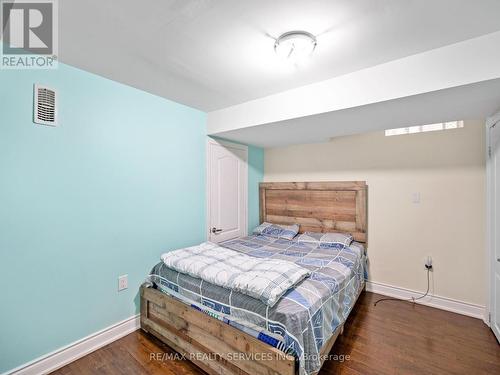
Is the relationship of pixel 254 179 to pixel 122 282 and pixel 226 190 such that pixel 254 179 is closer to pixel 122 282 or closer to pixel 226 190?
pixel 226 190

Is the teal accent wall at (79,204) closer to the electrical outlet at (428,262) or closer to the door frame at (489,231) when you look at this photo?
the electrical outlet at (428,262)

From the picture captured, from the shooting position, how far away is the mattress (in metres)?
1.34

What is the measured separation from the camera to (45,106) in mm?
1664

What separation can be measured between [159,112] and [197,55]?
954mm

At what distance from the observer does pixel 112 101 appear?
203cm

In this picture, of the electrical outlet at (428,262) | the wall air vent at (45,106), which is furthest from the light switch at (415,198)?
the wall air vent at (45,106)

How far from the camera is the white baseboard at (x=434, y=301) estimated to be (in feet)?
7.69

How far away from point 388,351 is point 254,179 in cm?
268

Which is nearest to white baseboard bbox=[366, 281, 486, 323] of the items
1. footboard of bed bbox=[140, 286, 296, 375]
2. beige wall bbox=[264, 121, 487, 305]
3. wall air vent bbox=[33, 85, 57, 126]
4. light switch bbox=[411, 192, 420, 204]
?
beige wall bbox=[264, 121, 487, 305]

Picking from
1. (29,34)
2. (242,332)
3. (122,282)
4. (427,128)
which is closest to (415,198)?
(427,128)

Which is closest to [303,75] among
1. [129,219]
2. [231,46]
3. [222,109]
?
[231,46]

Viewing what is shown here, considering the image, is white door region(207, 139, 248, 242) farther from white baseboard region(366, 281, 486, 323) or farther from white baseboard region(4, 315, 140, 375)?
white baseboard region(366, 281, 486, 323)

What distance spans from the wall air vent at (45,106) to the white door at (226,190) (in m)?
1.54

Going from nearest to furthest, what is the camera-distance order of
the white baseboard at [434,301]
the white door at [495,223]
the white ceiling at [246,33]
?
the white ceiling at [246,33] < the white door at [495,223] < the white baseboard at [434,301]
